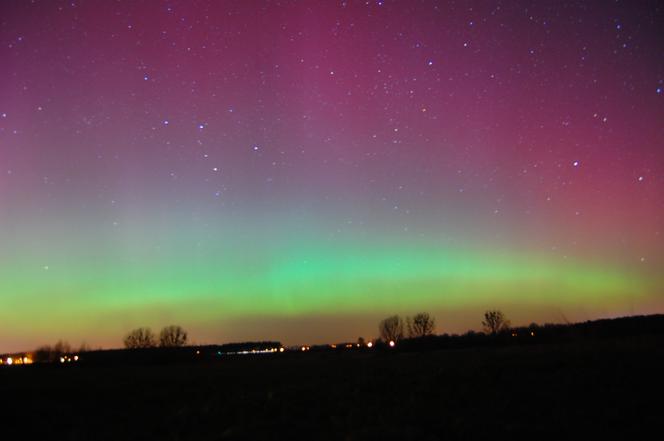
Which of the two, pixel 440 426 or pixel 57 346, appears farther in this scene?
pixel 57 346

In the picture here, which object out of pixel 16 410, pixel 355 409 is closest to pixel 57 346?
pixel 16 410

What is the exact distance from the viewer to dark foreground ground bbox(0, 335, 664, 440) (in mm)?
10633

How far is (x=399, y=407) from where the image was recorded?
1320 cm

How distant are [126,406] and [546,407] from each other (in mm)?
12610

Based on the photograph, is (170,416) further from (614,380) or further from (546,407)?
(614,380)

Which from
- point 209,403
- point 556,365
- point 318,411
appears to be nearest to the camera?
point 318,411

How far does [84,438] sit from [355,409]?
21.6ft

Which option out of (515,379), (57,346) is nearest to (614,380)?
(515,379)

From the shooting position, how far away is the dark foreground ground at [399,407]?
10633 millimetres

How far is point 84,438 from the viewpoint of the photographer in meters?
12.0

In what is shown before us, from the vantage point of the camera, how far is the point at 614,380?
1448 cm

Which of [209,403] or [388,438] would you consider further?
[209,403]

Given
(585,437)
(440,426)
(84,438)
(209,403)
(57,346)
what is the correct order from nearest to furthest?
(585,437) < (440,426) < (84,438) < (209,403) < (57,346)

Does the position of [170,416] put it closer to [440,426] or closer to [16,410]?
[16,410]
